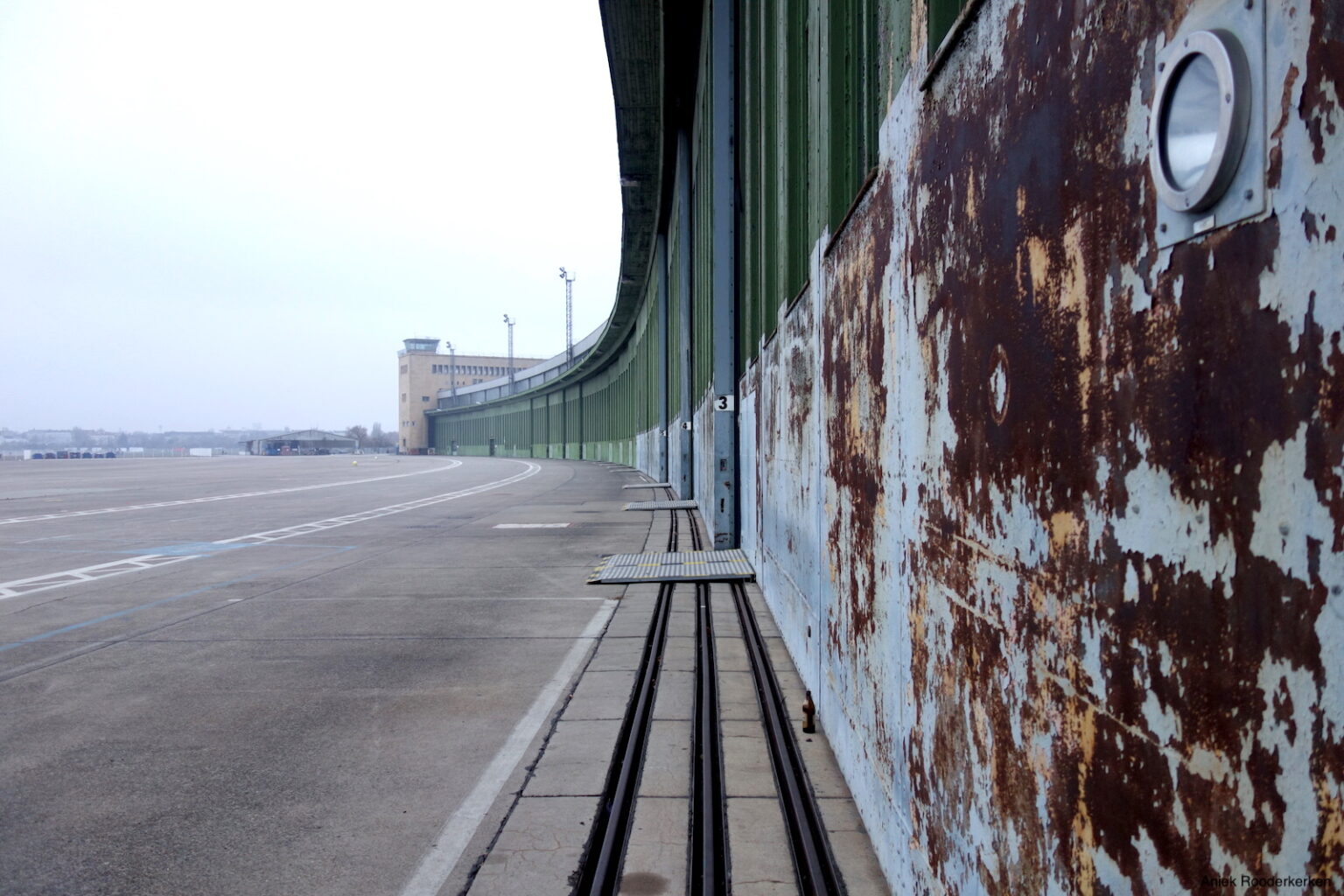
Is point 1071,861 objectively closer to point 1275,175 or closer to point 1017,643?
point 1017,643

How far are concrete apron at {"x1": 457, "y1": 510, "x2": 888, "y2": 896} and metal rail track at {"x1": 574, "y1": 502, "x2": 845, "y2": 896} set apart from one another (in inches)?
1.4

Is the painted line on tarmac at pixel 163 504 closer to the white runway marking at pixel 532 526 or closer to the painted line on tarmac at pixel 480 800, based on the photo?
the white runway marking at pixel 532 526

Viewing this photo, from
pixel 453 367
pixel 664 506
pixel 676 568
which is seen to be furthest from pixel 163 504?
pixel 453 367

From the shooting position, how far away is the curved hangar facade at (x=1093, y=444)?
1.04 meters

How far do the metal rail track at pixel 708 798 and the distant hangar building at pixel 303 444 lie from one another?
151m

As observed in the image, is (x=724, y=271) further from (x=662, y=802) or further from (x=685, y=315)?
(x=662, y=802)

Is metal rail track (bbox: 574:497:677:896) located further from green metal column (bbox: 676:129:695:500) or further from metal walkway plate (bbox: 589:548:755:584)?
green metal column (bbox: 676:129:695:500)

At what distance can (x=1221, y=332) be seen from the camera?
1166 millimetres

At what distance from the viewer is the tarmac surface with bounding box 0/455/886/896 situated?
10.5ft

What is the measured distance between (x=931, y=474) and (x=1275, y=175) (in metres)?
1.50

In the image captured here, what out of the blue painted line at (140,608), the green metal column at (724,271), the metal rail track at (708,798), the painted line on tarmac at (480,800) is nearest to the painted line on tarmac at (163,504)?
the blue painted line at (140,608)

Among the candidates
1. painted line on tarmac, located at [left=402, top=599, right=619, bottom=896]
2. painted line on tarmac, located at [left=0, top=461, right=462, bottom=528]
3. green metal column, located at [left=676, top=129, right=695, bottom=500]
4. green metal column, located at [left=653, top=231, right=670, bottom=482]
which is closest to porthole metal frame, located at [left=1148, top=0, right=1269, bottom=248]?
painted line on tarmac, located at [left=402, top=599, right=619, bottom=896]

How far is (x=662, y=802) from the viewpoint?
3.63 metres

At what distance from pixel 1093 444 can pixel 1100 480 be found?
0.20ft
